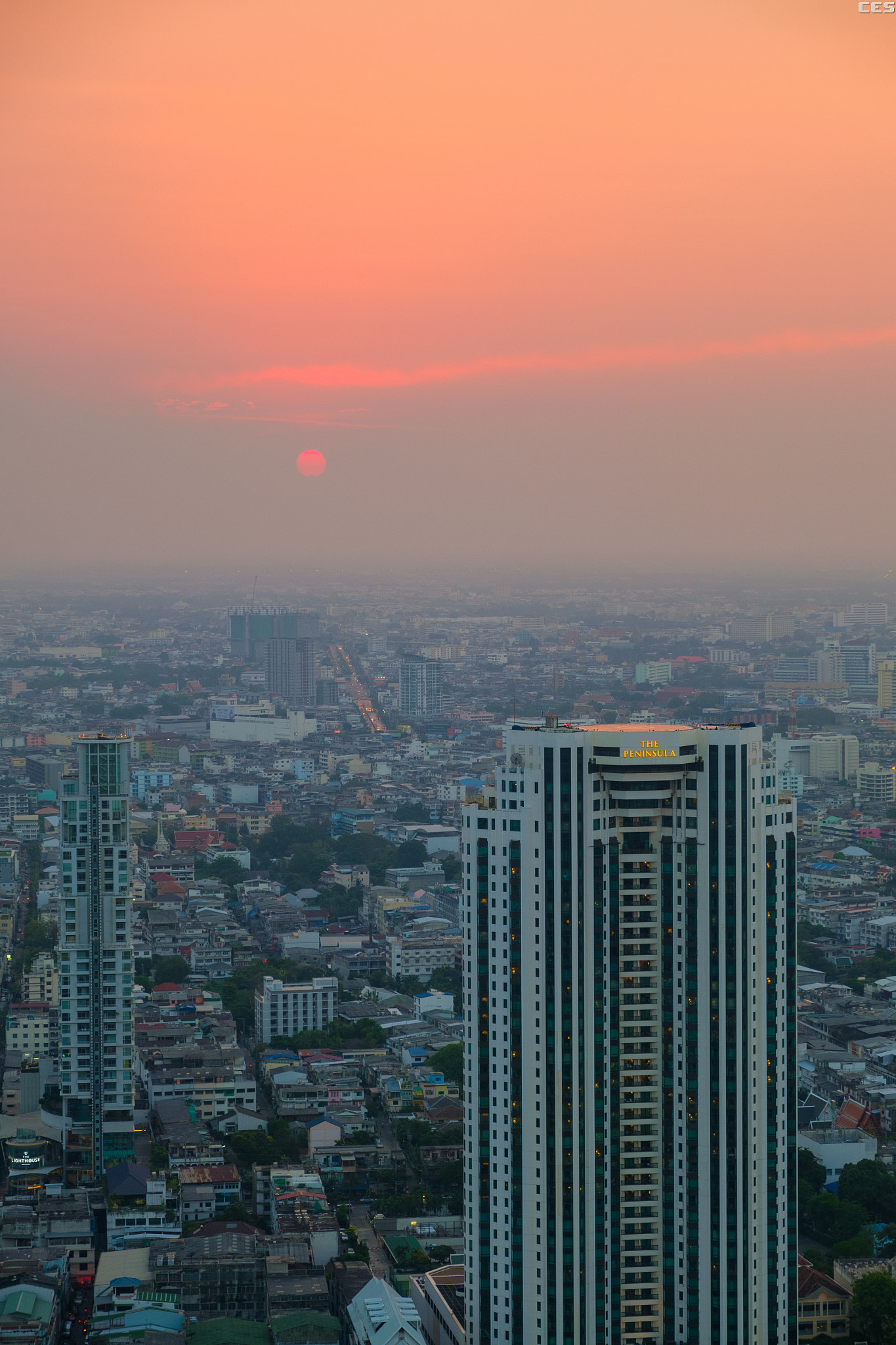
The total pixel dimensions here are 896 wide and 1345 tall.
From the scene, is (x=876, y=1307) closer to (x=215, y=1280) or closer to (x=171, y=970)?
(x=215, y=1280)

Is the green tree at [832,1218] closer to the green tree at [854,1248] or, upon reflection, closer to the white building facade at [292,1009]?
the green tree at [854,1248]

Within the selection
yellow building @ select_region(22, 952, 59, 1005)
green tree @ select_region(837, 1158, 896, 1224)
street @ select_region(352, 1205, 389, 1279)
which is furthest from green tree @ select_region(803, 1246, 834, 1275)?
yellow building @ select_region(22, 952, 59, 1005)

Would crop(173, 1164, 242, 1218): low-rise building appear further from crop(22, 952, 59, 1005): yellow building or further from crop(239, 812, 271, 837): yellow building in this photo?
crop(239, 812, 271, 837): yellow building

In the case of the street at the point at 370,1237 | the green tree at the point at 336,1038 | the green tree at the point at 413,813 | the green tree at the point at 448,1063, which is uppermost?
the green tree at the point at 413,813

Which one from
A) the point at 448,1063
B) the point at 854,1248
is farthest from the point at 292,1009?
the point at 854,1248

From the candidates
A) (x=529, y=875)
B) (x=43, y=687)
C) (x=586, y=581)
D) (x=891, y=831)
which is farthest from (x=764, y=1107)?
(x=43, y=687)

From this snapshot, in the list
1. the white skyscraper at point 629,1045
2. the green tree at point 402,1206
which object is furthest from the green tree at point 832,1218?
the white skyscraper at point 629,1045
